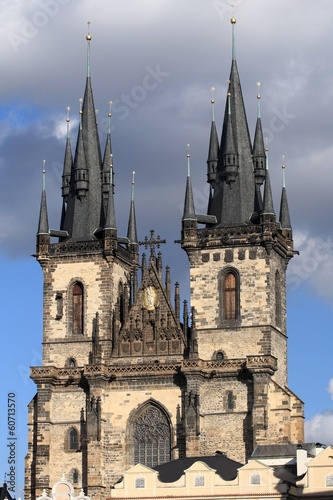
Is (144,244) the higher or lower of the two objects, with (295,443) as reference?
higher

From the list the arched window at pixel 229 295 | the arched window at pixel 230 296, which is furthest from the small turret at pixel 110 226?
the arched window at pixel 230 296

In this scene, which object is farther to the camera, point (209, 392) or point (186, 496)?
point (209, 392)

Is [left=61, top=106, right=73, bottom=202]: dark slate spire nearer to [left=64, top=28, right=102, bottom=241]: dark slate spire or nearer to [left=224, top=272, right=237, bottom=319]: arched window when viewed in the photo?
[left=64, top=28, right=102, bottom=241]: dark slate spire

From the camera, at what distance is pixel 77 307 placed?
102 metres

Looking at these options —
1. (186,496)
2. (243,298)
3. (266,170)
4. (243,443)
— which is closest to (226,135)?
(266,170)

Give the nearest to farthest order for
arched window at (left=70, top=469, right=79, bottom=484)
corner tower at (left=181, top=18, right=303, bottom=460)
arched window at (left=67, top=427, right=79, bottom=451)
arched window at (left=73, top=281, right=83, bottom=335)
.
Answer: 1. corner tower at (left=181, top=18, right=303, bottom=460)
2. arched window at (left=70, top=469, right=79, bottom=484)
3. arched window at (left=67, top=427, right=79, bottom=451)
4. arched window at (left=73, top=281, right=83, bottom=335)

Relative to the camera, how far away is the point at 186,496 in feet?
284

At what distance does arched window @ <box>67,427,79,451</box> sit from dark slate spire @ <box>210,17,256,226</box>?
13465mm

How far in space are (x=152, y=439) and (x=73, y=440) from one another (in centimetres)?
419

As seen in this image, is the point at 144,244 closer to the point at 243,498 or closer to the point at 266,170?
the point at 266,170

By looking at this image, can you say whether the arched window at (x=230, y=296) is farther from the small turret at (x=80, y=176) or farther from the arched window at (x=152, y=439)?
the small turret at (x=80, y=176)

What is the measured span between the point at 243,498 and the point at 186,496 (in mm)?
2932

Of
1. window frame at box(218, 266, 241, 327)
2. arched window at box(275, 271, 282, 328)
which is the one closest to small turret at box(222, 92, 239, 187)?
window frame at box(218, 266, 241, 327)

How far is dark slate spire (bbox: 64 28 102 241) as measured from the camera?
4056 inches
